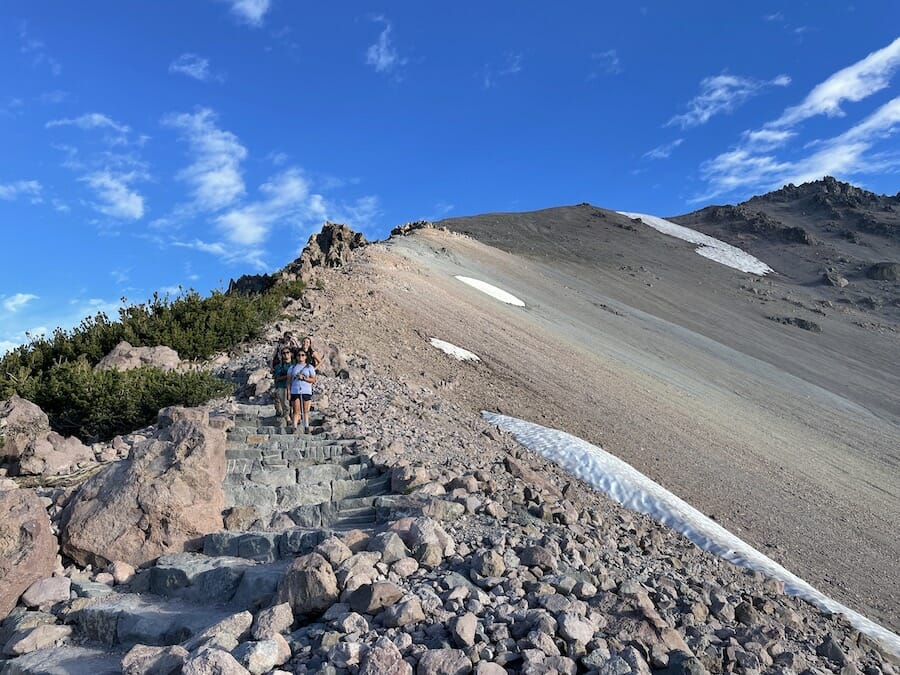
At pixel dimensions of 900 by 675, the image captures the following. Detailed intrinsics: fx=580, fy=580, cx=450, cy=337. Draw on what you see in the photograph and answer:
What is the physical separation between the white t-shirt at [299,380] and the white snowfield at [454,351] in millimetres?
6657

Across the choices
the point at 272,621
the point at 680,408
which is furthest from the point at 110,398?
the point at 680,408

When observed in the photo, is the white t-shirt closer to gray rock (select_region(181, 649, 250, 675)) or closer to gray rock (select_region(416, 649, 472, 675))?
gray rock (select_region(181, 649, 250, 675))

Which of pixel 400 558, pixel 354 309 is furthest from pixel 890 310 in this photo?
pixel 400 558

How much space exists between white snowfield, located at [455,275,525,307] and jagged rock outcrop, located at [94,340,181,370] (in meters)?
15.1

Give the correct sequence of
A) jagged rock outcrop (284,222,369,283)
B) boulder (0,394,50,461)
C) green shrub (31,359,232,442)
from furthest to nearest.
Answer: jagged rock outcrop (284,222,369,283) < green shrub (31,359,232,442) < boulder (0,394,50,461)

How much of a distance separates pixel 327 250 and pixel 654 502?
718 inches

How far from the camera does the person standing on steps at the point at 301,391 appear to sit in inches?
339

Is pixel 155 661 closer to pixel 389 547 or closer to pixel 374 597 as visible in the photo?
pixel 374 597

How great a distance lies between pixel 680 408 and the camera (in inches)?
671

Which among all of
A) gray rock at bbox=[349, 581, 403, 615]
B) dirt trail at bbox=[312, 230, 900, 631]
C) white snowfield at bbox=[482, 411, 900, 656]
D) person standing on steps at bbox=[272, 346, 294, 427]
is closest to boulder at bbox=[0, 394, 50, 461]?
person standing on steps at bbox=[272, 346, 294, 427]

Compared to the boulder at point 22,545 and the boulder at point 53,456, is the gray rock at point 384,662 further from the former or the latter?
the boulder at point 53,456

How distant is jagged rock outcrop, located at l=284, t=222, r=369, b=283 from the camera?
64.8 feet

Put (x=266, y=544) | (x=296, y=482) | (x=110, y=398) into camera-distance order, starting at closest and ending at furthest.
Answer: (x=266, y=544) < (x=296, y=482) < (x=110, y=398)

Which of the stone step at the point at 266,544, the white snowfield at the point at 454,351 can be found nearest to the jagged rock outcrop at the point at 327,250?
the white snowfield at the point at 454,351
